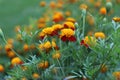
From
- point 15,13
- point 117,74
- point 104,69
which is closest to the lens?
point 117,74

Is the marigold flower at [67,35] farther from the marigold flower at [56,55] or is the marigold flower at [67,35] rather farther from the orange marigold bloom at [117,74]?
the orange marigold bloom at [117,74]

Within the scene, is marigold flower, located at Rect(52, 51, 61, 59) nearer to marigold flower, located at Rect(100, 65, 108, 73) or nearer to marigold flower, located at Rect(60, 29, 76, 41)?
marigold flower, located at Rect(60, 29, 76, 41)

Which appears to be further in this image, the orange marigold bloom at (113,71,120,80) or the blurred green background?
the blurred green background

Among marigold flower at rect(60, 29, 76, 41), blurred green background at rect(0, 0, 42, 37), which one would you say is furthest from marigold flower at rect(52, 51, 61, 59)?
blurred green background at rect(0, 0, 42, 37)

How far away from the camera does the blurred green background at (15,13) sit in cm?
605

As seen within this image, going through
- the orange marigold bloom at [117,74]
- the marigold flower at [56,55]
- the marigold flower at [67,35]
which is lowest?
the orange marigold bloom at [117,74]

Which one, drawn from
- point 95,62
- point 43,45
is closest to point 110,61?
point 95,62

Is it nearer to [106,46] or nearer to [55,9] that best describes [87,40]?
[106,46]

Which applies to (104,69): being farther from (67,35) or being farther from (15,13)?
(15,13)

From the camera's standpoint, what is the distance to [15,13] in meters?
6.54

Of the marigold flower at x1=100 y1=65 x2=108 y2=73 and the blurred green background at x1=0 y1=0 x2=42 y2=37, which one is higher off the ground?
the blurred green background at x1=0 y1=0 x2=42 y2=37

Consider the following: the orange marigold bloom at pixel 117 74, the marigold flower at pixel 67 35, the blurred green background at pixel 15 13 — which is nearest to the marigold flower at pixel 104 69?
the orange marigold bloom at pixel 117 74

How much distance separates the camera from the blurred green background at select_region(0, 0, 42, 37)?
238 inches

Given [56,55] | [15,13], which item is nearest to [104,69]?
[56,55]
